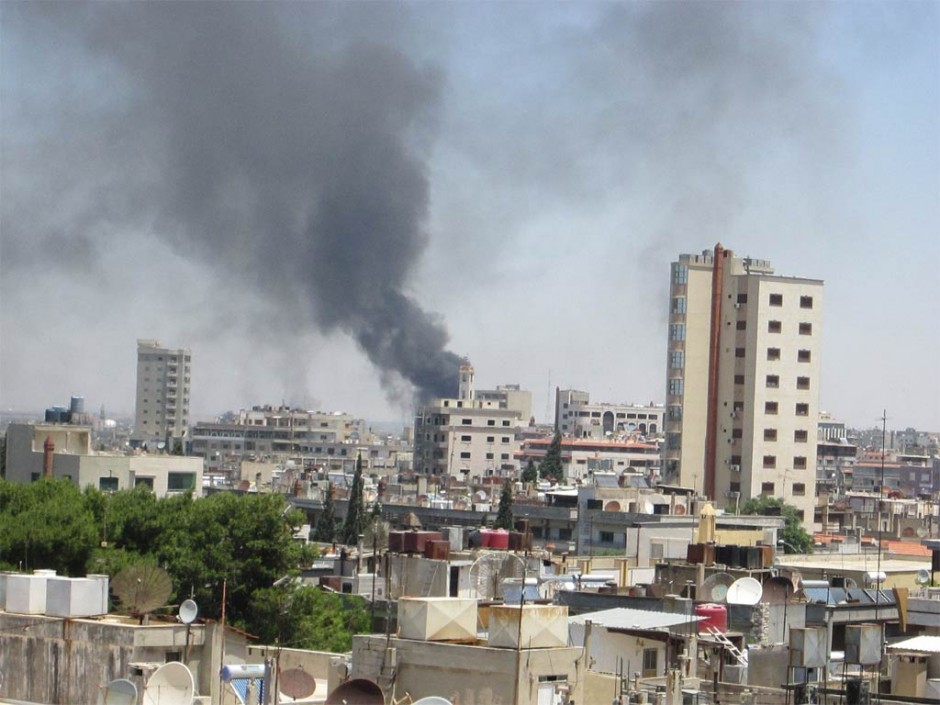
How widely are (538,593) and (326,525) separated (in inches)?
1339

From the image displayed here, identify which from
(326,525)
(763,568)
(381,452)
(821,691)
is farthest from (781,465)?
(381,452)

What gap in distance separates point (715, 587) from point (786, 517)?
1451 inches

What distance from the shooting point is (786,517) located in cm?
5850

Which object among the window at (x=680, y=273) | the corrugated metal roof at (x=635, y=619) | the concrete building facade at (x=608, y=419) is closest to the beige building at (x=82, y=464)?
the window at (x=680, y=273)

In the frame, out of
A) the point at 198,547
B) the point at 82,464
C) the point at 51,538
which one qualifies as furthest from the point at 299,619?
→ the point at 82,464

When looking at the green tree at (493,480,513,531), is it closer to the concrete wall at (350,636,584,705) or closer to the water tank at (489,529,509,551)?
the water tank at (489,529,509,551)

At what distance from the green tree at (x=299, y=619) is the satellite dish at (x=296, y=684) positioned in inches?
306

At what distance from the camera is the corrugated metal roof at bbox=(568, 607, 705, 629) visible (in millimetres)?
18719

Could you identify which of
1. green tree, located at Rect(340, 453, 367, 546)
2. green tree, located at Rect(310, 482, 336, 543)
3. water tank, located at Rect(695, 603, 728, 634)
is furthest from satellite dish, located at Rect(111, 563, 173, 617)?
green tree, located at Rect(310, 482, 336, 543)

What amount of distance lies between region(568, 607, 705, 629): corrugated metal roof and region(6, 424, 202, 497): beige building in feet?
100

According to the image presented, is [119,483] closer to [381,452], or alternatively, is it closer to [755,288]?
[755,288]

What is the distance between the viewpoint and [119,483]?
50.0 meters

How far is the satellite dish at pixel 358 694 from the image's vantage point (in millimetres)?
13633

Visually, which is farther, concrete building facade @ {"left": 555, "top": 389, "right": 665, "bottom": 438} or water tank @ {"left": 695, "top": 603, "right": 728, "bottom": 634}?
concrete building facade @ {"left": 555, "top": 389, "right": 665, "bottom": 438}
